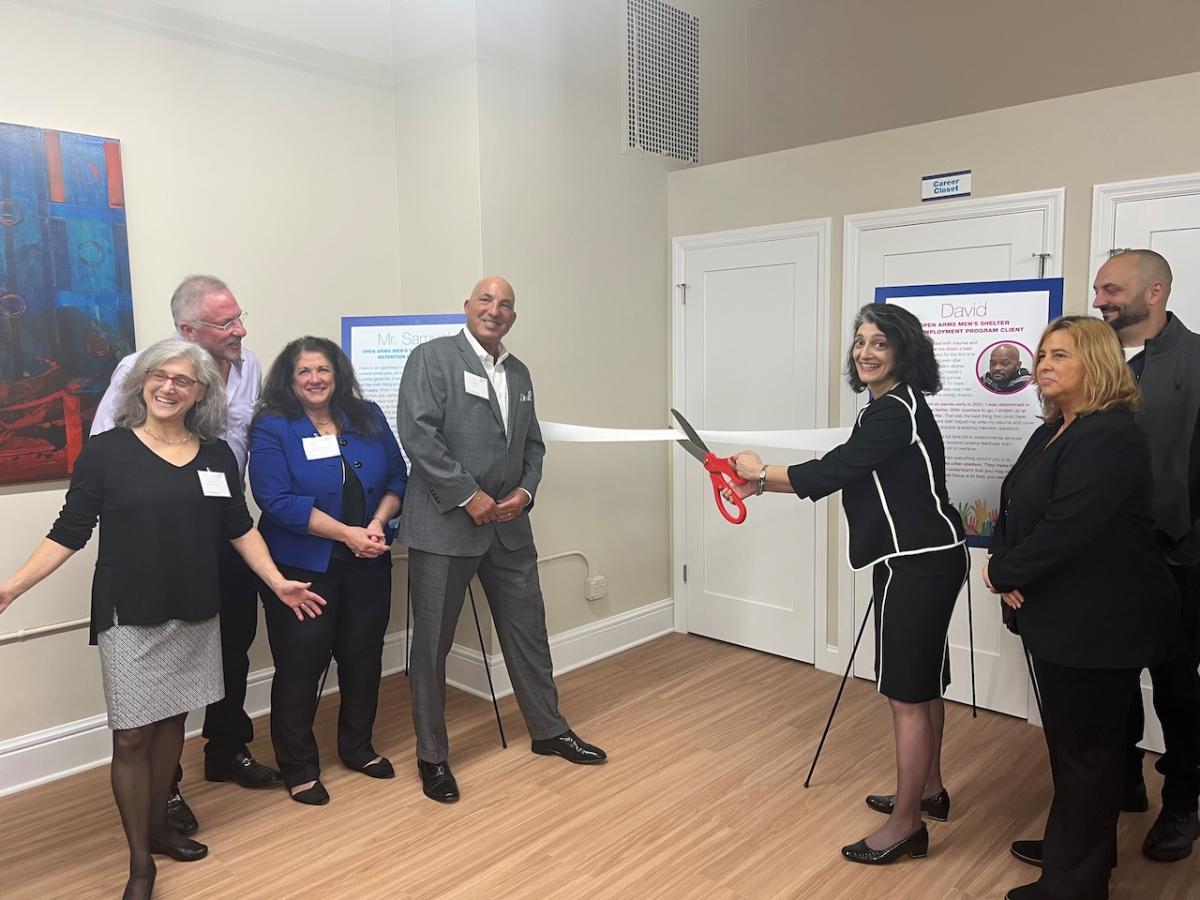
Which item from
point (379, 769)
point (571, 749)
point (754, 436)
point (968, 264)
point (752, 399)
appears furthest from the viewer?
point (752, 399)

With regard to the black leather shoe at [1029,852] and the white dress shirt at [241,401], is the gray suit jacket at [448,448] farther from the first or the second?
the black leather shoe at [1029,852]

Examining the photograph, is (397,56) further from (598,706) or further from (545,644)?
(598,706)

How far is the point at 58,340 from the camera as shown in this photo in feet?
9.96

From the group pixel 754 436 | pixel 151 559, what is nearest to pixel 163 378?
pixel 151 559

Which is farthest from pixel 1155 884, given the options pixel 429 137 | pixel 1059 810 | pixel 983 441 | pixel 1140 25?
pixel 429 137

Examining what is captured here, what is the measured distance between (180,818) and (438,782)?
798 millimetres

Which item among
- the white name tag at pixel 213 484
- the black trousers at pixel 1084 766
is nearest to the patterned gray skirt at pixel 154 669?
the white name tag at pixel 213 484

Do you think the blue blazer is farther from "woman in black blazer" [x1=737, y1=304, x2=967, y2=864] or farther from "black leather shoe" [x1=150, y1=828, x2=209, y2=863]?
"woman in black blazer" [x1=737, y1=304, x2=967, y2=864]

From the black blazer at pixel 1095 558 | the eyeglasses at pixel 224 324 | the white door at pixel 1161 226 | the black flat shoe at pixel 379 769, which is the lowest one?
the black flat shoe at pixel 379 769

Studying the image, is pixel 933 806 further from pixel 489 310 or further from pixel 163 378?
pixel 163 378

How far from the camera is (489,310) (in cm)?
303

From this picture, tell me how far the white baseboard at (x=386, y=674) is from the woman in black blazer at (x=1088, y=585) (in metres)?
2.28

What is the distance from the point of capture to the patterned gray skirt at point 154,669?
7.63 ft

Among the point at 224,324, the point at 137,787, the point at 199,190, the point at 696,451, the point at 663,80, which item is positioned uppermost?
the point at 663,80
